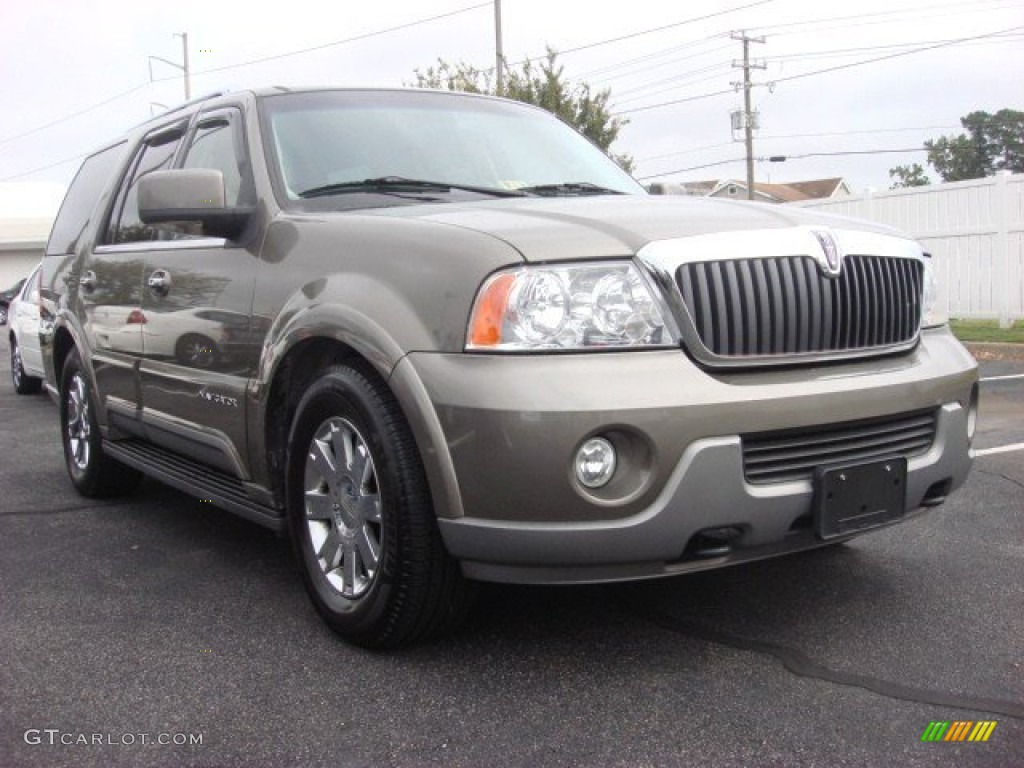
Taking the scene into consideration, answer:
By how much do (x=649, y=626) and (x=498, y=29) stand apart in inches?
931

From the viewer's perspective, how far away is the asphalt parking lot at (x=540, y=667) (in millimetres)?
2561

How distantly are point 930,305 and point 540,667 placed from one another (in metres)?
1.85

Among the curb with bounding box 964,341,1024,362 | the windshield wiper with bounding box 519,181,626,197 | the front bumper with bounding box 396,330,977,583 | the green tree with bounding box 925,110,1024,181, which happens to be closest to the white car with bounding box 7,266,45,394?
the windshield wiper with bounding box 519,181,626,197

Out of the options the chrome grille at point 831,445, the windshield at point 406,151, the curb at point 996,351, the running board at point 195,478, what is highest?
the windshield at point 406,151

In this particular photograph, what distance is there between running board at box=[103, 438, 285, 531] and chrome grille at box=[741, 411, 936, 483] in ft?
5.46

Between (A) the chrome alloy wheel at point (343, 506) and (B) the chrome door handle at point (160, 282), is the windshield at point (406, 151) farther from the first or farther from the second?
(A) the chrome alloy wheel at point (343, 506)

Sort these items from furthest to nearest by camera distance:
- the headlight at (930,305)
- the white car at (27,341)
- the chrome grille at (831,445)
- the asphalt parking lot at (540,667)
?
1. the white car at (27,341)
2. the headlight at (930,305)
3. the chrome grille at (831,445)
4. the asphalt parking lot at (540,667)

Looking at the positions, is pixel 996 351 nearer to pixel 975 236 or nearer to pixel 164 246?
pixel 975 236

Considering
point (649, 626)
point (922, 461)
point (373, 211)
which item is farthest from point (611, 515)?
point (373, 211)

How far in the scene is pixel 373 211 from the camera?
340 cm

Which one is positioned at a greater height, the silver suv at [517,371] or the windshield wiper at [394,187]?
the windshield wiper at [394,187]

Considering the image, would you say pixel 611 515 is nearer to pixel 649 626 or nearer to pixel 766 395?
pixel 766 395

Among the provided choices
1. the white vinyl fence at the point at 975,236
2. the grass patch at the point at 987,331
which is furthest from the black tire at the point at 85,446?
the white vinyl fence at the point at 975,236

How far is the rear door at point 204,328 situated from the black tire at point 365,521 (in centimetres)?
46
